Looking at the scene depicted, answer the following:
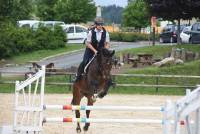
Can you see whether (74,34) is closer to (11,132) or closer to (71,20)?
(71,20)

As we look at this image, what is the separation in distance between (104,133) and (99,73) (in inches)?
58.9

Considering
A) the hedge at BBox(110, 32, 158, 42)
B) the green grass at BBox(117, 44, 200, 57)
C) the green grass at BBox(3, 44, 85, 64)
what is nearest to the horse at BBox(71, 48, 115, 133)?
the green grass at BBox(117, 44, 200, 57)

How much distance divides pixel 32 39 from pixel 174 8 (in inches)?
517

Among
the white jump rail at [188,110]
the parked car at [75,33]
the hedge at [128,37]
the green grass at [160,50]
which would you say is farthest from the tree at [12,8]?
the hedge at [128,37]

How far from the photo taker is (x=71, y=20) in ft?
235

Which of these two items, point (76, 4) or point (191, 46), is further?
point (76, 4)

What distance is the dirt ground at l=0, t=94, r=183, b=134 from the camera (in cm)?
1620

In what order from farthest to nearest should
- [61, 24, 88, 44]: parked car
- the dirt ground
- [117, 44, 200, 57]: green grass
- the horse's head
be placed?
[61, 24, 88, 44]: parked car < [117, 44, 200, 57]: green grass < the dirt ground < the horse's head

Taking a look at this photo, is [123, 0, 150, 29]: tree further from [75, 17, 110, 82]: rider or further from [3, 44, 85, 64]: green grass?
[75, 17, 110, 82]: rider

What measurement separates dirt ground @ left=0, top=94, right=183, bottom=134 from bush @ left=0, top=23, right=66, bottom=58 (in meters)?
19.2

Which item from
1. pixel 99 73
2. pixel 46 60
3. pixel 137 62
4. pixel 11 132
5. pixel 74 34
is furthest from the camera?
pixel 74 34

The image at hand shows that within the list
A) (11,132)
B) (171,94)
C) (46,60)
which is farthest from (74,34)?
(11,132)

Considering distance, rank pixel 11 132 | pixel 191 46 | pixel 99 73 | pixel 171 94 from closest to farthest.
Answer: pixel 11 132 → pixel 99 73 → pixel 171 94 → pixel 191 46

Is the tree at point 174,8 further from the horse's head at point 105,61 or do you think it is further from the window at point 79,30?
the horse's head at point 105,61
